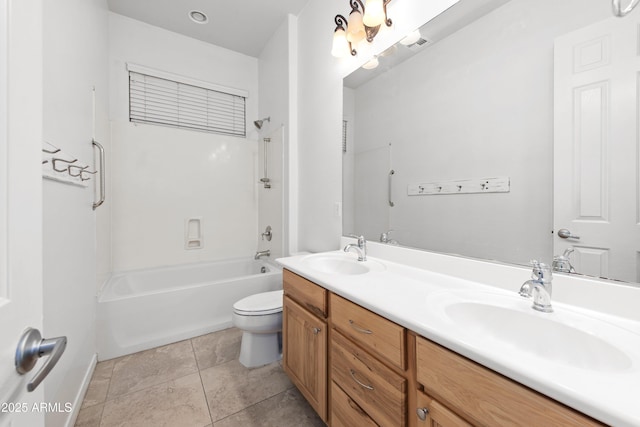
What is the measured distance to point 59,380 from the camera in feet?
3.83

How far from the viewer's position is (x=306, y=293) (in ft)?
4.19

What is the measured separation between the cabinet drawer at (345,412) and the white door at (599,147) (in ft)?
2.96

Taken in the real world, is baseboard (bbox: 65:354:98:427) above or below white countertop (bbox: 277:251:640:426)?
below

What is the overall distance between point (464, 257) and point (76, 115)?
219 cm

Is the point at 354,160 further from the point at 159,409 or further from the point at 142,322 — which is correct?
the point at 142,322

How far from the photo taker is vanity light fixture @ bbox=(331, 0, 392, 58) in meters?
1.39

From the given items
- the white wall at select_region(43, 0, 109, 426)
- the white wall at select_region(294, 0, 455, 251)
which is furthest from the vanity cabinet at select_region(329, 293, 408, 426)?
the white wall at select_region(43, 0, 109, 426)

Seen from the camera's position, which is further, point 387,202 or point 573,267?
point 387,202

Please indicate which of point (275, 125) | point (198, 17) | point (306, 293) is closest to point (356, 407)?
point (306, 293)

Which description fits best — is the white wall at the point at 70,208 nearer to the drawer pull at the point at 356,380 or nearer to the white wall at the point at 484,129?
the drawer pull at the point at 356,380

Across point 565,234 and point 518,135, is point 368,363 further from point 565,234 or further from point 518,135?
point 518,135

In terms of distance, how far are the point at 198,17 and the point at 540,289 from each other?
126 inches

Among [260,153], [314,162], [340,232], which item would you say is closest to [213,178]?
[260,153]

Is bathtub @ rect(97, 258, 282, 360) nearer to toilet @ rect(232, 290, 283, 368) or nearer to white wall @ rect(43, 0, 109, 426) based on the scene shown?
white wall @ rect(43, 0, 109, 426)
